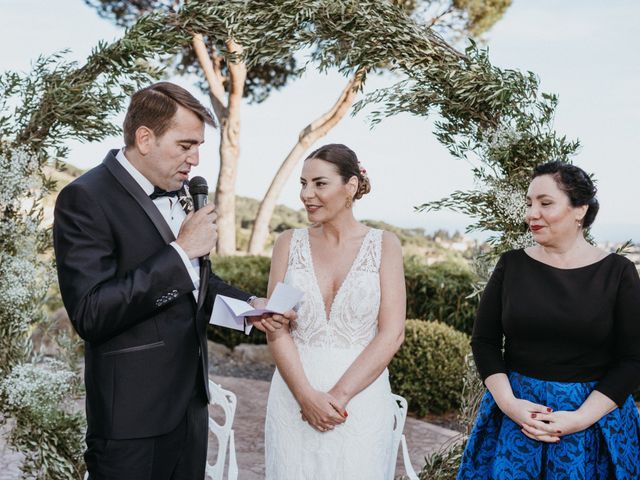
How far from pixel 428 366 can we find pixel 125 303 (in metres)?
5.07

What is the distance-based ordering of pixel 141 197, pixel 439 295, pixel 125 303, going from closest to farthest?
pixel 125 303, pixel 141 197, pixel 439 295

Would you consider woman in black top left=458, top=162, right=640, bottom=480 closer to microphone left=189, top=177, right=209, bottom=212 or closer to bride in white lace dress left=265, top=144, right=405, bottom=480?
bride in white lace dress left=265, top=144, right=405, bottom=480

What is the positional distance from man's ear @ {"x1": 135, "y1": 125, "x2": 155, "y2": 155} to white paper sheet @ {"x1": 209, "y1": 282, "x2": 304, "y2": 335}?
2.05 ft

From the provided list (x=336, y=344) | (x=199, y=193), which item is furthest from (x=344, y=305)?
(x=199, y=193)

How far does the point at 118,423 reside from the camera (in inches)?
94.3

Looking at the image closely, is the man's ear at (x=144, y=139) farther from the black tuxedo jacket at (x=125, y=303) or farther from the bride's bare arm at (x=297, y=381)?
the bride's bare arm at (x=297, y=381)

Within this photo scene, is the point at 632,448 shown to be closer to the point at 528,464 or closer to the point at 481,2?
the point at 528,464

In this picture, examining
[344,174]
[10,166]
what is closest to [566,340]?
[344,174]

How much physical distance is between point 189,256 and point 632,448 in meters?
1.89

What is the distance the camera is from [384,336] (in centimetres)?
311

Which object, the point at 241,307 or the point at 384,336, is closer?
the point at 241,307

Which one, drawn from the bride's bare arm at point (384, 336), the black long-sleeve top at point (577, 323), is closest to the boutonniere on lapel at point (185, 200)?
the bride's bare arm at point (384, 336)

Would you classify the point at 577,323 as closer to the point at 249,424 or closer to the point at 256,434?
the point at 256,434

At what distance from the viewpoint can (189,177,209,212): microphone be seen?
270 centimetres
